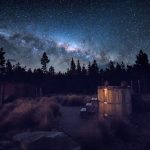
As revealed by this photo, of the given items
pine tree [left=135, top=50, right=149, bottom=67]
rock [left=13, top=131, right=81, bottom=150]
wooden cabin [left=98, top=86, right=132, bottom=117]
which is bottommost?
rock [left=13, top=131, right=81, bottom=150]

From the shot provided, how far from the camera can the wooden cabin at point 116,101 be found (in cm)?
1703

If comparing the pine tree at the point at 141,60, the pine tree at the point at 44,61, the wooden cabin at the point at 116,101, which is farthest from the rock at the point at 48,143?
the pine tree at the point at 44,61

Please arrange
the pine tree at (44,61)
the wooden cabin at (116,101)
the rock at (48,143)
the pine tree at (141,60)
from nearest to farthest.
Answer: the rock at (48,143)
the wooden cabin at (116,101)
the pine tree at (141,60)
the pine tree at (44,61)

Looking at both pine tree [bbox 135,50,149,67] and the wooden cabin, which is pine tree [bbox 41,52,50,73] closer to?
pine tree [bbox 135,50,149,67]

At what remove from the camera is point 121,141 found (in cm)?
1100

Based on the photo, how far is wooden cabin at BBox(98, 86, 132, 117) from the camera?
17.0 m

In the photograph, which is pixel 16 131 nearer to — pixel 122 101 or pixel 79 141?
pixel 79 141

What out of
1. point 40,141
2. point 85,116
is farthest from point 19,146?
point 85,116

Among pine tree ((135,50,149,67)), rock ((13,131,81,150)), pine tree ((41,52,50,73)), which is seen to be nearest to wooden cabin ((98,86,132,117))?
rock ((13,131,81,150))

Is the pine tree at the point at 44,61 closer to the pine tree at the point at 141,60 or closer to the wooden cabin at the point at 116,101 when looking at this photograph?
the pine tree at the point at 141,60

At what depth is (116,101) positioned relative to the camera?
1708cm

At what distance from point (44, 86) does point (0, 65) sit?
22.9 meters

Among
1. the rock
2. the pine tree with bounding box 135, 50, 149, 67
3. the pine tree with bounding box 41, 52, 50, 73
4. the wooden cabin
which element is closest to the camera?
the rock

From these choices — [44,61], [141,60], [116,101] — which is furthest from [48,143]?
[44,61]
